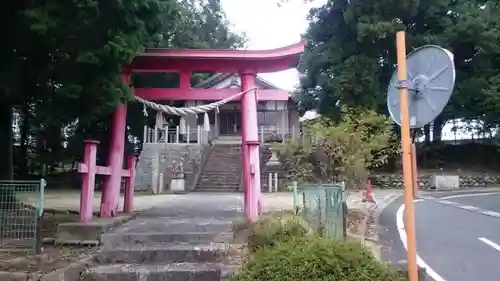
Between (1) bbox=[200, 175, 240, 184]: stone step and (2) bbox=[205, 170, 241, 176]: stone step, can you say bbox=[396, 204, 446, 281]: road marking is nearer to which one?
(1) bbox=[200, 175, 240, 184]: stone step

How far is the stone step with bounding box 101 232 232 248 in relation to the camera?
699cm

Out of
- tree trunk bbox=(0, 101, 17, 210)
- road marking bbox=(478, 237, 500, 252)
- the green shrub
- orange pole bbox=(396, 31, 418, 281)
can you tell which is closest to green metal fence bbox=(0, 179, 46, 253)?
tree trunk bbox=(0, 101, 17, 210)

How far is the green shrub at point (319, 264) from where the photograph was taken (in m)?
4.46

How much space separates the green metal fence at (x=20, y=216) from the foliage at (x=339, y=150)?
6.41 meters

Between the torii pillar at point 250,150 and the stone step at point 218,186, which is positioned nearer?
the torii pillar at point 250,150

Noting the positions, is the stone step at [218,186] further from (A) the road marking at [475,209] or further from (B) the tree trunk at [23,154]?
(B) the tree trunk at [23,154]

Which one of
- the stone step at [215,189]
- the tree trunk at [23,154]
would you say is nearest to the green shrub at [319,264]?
the stone step at [215,189]

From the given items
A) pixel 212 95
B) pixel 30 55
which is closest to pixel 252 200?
pixel 212 95

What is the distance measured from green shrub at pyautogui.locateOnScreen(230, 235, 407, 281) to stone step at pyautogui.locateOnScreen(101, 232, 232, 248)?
7.19 ft

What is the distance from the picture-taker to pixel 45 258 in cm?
657

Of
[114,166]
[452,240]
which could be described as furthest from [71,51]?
[452,240]

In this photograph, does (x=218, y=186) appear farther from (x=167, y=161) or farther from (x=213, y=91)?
(x=213, y=91)

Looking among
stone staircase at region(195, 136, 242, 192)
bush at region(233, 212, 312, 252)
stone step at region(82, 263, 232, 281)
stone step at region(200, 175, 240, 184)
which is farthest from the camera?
stone step at region(200, 175, 240, 184)

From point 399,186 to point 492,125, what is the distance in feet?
23.1
